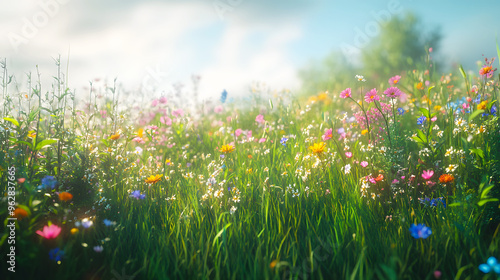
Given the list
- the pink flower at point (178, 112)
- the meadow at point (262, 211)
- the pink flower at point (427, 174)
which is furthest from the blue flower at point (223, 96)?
the pink flower at point (427, 174)

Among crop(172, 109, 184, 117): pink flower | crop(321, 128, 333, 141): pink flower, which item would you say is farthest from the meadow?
crop(172, 109, 184, 117): pink flower

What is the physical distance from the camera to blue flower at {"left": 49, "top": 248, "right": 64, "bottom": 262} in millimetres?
1451

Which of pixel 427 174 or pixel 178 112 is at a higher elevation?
pixel 178 112

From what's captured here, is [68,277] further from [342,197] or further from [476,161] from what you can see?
[476,161]

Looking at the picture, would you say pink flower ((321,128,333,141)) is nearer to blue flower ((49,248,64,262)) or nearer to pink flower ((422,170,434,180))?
pink flower ((422,170,434,180))

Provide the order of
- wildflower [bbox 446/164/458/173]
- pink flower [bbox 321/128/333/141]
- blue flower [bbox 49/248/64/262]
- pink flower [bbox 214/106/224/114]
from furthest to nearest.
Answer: pink flower [bbox 214/106/224/114]
pink flower [bbox 321/128/333/141]
wildflower [bbox 446/164/458/173]
blue flower [bbox 49/248/64/262]

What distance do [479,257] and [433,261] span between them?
25 centimetres

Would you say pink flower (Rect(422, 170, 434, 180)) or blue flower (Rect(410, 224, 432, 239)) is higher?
pink flower (Rect(422, 170, 434, 180))

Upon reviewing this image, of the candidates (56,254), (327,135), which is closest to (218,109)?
(327,135)

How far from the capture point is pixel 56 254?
147 centimetres

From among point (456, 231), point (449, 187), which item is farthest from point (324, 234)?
point (449, 187)

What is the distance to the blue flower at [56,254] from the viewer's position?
145 centimetres

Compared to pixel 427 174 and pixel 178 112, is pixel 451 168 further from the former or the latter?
pixel 178 112

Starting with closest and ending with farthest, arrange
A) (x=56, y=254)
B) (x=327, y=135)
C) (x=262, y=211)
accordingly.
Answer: (x=56, y=254), (x=262, y=211), (x=327, y=135)
